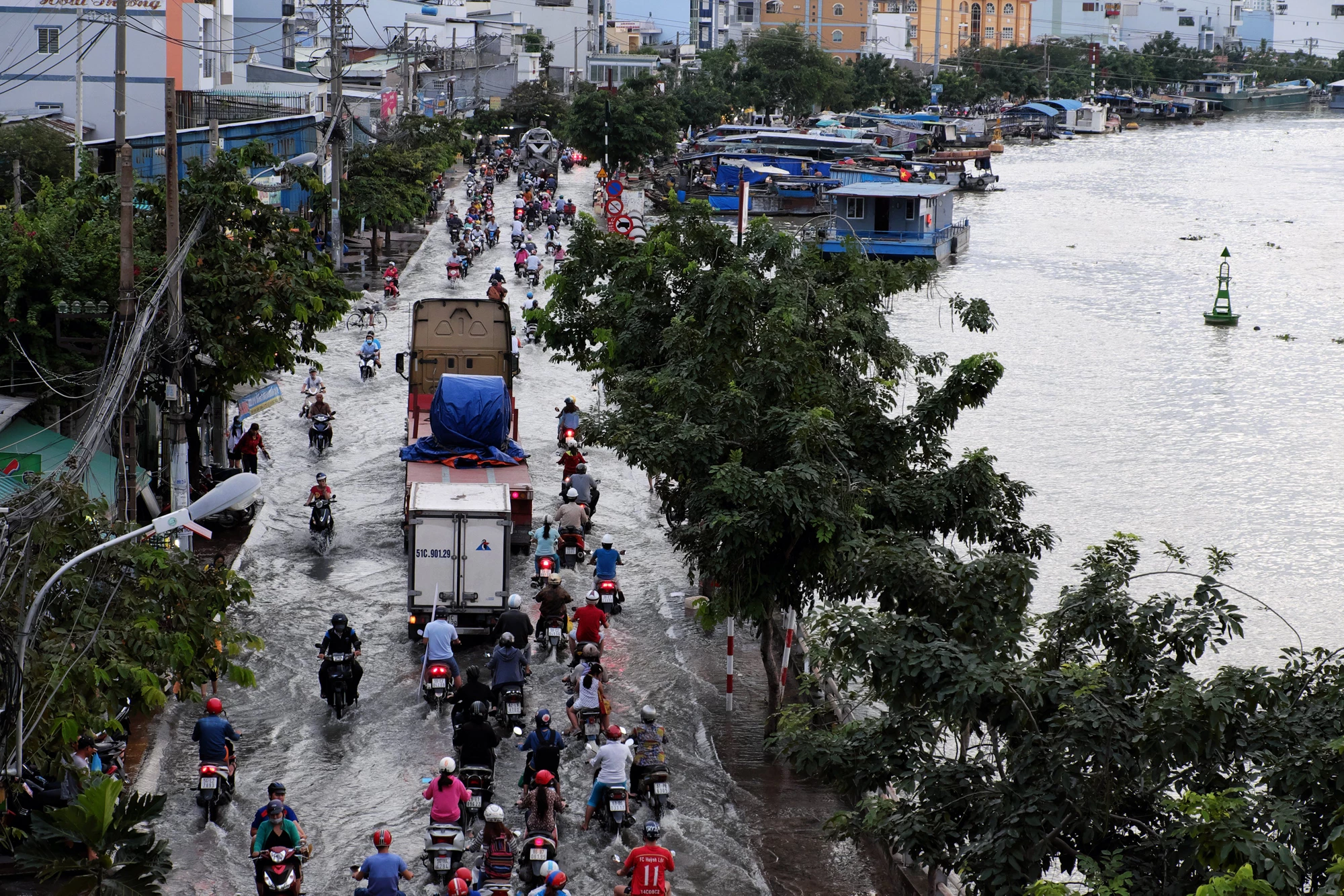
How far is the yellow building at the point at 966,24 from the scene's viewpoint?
165250 millimetres

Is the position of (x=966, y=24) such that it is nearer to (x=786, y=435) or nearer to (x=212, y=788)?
(x=786, y=435)

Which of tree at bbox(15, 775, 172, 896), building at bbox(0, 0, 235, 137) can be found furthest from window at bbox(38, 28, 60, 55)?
tree at bbox(15, 775, 172, 896)

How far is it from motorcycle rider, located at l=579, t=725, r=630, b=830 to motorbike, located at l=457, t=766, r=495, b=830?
0.96 metres

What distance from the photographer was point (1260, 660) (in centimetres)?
2053

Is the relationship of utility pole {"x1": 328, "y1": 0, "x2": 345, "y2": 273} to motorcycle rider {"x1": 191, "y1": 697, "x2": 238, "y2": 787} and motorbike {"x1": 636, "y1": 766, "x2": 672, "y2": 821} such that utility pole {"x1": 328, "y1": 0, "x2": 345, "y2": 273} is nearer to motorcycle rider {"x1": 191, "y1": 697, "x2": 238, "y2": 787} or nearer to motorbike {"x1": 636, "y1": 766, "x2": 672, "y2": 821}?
motorcycle rider {"x1": 191, "y1": 697, "x2": 238, "y2": 787}

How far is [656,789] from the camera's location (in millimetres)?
13742

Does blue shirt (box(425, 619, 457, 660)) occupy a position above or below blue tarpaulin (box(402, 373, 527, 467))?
below

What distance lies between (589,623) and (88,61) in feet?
119

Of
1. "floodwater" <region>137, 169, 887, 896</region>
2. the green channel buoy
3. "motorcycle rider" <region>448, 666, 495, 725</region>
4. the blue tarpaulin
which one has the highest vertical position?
the green channel buoy

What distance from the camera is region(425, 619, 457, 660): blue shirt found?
622 inches

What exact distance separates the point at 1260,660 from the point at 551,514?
10131 millimetres

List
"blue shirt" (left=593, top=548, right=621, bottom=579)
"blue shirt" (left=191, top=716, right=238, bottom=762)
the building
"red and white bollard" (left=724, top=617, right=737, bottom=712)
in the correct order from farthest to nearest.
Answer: the building
"blue shirt" (left=593, top=548, right=621, bottom=579)
"red and white bollard" (left=724, top=617, right=737, bottom=712)
"blue shirt" (left=191, top=716, right=238, bottom=762)

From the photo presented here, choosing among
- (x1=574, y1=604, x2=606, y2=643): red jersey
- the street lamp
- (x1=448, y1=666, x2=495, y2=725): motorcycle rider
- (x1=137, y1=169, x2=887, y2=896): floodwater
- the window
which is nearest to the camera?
the street lamp

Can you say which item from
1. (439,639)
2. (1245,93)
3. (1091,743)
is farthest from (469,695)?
(1245,93)
